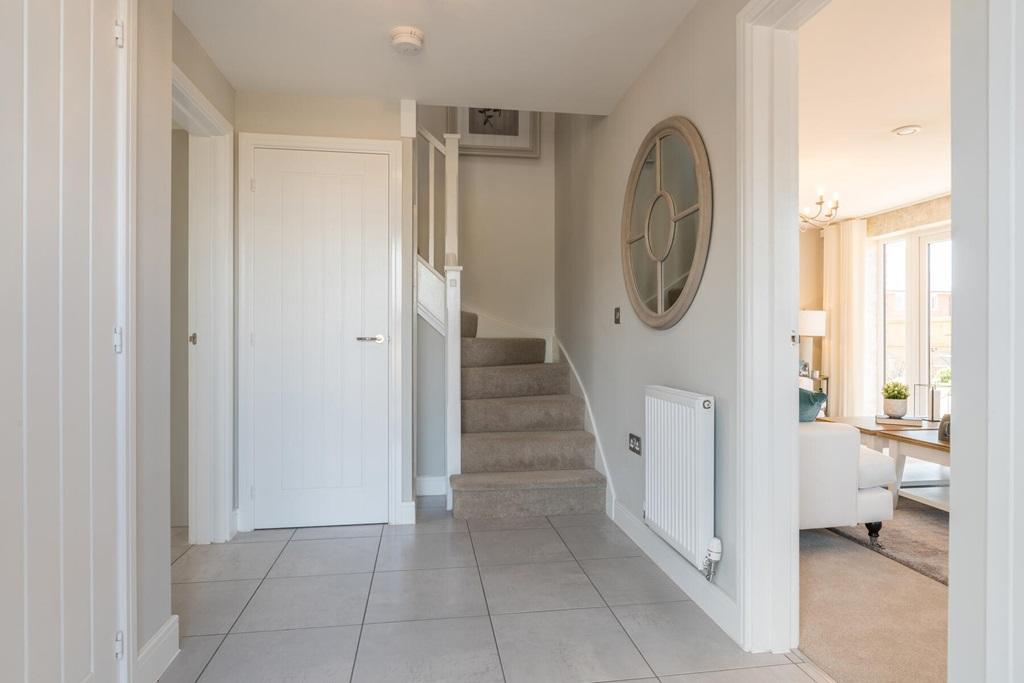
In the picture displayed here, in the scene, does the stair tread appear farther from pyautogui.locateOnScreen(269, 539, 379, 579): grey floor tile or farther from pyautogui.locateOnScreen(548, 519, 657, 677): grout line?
pyautogui.locateOnScreen(269, 539, 379, 579): grey floor tile

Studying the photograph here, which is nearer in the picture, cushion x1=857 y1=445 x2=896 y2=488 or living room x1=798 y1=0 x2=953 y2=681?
living room x1=798 y1=0 x2=953 y2=681

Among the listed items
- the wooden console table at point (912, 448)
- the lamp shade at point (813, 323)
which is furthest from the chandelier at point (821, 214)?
the wooden console table at point (912, 448)

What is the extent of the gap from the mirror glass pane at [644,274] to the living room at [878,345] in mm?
964

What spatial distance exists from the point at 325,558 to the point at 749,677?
188 centimetres

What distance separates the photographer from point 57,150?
1.21 metres

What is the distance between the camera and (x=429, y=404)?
11.9 feet

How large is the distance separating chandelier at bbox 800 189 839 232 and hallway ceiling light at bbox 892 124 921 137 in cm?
63

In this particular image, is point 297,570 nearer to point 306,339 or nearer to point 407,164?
point 306,339

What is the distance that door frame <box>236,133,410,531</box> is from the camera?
9.64 ft

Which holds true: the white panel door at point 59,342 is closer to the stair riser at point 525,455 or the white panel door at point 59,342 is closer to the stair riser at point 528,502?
the stair riser at point 528,502

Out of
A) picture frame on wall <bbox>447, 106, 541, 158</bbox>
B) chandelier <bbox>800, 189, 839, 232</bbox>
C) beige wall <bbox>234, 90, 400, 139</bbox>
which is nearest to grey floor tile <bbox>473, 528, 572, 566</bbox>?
beige wall <bbox>234, 90, 400, 139</bbox>

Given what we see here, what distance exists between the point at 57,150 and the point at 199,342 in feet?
5.70

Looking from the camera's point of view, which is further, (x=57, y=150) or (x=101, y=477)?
(x=101, y=477)

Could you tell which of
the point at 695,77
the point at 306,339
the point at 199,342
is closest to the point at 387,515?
the point at 306,339
